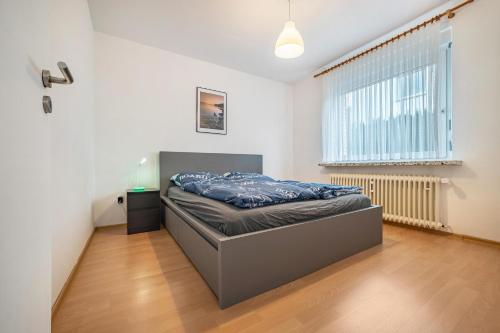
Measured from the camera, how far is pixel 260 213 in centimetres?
137

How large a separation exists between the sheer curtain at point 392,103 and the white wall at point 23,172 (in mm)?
3376

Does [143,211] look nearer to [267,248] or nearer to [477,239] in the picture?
[267,248]

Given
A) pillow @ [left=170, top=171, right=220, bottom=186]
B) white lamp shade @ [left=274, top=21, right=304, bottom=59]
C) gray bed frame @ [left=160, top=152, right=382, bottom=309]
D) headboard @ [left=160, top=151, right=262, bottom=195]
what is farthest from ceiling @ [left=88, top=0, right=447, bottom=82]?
gray bed frame @ [left=160, top=152, right=382, bottom=309]

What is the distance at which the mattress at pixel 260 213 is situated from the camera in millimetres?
1285

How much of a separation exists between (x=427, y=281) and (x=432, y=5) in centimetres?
297

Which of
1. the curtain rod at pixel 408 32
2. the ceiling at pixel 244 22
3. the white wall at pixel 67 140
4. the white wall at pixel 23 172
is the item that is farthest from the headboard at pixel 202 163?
the white wall at pixel 23 172

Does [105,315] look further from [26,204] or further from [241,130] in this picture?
[241,130]

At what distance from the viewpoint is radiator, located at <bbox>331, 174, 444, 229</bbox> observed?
240 cm

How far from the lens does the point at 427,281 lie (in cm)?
144

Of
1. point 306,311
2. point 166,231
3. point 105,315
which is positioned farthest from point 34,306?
point 166,231

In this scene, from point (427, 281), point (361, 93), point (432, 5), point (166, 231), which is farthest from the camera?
point (361, 93)

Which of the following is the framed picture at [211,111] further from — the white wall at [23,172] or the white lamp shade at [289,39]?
the white wall at [23,172]

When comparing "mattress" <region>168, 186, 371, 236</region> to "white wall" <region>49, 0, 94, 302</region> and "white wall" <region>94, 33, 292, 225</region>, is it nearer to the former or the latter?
"white wall" <region>49, 0, 94, 302</region>

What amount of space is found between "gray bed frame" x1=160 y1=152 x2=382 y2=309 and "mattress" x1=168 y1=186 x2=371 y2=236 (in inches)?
1.8
